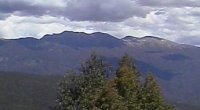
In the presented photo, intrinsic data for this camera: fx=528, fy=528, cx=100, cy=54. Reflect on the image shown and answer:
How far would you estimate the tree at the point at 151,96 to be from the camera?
52594mm

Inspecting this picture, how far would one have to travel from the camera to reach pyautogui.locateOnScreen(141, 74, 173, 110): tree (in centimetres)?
5259

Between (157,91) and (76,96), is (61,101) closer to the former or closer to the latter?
(76,96)

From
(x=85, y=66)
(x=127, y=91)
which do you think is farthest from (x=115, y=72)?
(x=85, y=66)

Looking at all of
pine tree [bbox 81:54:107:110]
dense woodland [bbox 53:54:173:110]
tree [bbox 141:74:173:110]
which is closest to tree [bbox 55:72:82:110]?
dense woodland [bbox 53:54:173:110]

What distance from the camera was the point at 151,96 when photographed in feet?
174

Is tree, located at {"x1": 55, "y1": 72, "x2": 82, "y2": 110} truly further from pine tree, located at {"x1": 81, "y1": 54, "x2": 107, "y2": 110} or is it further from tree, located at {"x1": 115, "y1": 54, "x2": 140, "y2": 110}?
tree, located at {"x1": 115, "y1": 54, "x2": 140, "y2": 110}

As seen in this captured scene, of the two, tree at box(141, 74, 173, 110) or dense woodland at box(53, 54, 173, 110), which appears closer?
dense woodland at box(53, 54, 173, 110)

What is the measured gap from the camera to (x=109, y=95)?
4300 centimetres

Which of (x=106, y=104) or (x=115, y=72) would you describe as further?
(x=115, y=72)

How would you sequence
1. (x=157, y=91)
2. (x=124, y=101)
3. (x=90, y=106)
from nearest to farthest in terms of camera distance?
1. (x=90, y=106)
2. (x=124, y=101)
3. (x=157, y=91)

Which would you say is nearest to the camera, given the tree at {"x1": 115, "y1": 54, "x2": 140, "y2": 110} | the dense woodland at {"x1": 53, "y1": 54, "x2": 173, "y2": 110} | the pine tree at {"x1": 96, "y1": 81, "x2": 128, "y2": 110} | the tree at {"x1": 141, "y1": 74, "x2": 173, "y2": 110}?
the dense woodland at {"x1": 53, "y1": 54, "x2": 173, "y2": 110}

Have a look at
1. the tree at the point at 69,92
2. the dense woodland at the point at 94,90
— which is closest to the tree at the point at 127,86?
the dense woodland at the point at 94,90

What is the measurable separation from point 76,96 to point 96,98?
1688 mm

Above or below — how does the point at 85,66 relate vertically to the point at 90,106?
above
